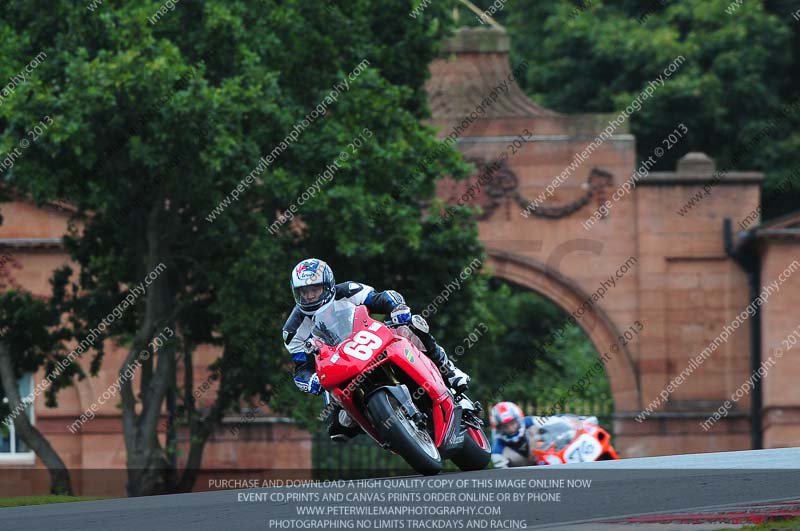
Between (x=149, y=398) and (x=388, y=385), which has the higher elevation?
(x=149, y=398)

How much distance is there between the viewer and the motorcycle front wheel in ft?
43.6

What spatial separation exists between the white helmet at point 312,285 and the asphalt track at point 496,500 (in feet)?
5.10

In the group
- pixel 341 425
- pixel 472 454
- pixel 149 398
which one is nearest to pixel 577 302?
pixel 149 398

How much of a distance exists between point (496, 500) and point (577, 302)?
75.2 ft

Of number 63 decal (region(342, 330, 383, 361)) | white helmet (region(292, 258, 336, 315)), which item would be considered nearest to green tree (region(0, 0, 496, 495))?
white helmet (region(292, 258, 336, 315))

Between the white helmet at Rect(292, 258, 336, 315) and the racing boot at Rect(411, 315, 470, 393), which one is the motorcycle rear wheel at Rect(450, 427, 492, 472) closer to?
the racing boot at Rect(411, 315, 470, 393)

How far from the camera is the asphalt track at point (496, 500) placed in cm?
1094

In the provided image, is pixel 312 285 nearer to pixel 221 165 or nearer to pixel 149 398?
pixel 221 165

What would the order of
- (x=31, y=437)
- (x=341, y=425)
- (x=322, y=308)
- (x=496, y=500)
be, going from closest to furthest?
(x=496, y=500) → (x=322, y=308) → (x=341, y=425) → (x=31, y=437)

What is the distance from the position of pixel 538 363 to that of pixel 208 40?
2225 centimetres

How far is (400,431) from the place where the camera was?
43.6 feet

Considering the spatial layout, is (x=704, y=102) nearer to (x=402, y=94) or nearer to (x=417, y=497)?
(x=402, y=94)

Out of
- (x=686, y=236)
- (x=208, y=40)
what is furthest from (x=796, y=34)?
(x=208, y=40)

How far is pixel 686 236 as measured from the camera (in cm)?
3462
